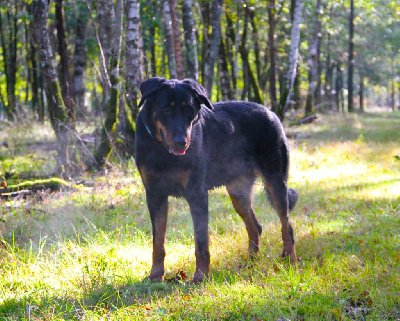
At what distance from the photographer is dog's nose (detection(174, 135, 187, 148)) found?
417cm

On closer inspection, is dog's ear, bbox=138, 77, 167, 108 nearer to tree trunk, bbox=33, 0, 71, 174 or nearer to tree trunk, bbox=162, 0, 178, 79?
tree trunk, bbox=33, 0, 71, 174

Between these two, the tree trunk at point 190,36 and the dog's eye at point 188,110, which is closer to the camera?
the dog's eye at point 188,110

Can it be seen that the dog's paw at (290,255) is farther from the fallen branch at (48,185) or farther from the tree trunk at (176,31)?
the tree trunk at (176,31)

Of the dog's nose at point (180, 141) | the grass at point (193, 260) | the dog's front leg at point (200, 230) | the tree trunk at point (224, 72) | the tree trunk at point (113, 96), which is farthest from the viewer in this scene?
the tree trunk at point (224, 72)

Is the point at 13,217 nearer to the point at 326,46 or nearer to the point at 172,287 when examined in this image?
the point at 172,287

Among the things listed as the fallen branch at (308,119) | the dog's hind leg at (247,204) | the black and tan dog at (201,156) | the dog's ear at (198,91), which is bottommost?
the fallen branch at (308,119)

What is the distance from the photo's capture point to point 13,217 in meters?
6.48

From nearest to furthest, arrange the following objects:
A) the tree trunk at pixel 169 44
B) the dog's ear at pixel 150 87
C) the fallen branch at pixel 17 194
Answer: the dog's ear at pixel 150 87
the fallen branch at pixel 17 194
the tree trunk at pixel 169 44

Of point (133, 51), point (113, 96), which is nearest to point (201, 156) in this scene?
point (113, 96)

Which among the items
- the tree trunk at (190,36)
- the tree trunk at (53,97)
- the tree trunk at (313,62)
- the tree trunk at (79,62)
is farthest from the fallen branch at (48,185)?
the tree trunk at (313,62)

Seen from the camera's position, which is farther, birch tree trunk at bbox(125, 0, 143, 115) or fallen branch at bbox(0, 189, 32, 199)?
birch tree trunk at bbox(125, 0, 143, 115)

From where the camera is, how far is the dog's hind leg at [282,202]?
17.8 feet

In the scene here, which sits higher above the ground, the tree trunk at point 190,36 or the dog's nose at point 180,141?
the tree trunk at point 190,36

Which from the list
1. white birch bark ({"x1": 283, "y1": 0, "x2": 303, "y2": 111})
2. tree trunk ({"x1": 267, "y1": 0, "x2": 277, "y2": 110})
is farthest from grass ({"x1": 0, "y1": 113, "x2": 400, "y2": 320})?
tree trunk ({"x1": 267, "y1": 0, "x2": 277, "y2": 110})
